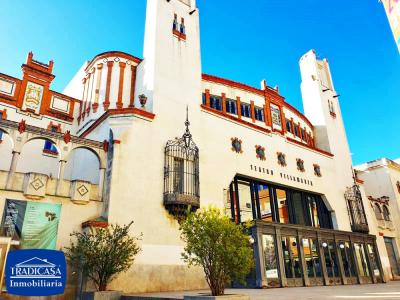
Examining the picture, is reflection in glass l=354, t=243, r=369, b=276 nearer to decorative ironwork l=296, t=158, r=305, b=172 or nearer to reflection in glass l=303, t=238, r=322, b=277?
reflection in glass l=303, t=238, r=322, b=277

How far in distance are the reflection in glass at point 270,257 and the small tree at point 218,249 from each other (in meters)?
8.26

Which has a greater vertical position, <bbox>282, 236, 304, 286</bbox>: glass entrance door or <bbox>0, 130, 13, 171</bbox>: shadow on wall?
<bbox>0, 130, 13, 171</bbox>: shadow on wall

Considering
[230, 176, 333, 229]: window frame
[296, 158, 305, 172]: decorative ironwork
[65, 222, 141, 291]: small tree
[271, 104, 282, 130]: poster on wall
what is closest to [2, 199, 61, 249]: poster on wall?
[65, 222, 141, 291]: small tree

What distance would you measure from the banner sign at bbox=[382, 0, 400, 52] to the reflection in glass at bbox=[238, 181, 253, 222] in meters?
14.8

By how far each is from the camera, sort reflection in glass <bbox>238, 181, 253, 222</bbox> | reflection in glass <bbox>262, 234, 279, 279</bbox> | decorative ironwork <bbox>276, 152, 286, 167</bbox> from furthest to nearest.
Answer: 1. decorative ironwork <bbox>276, 152, 286, 167</bbox>
2. reflection in glass <bbox>238, 181, 253, 222</bbox>
3. reflection in glass <bbox>262, 234, 279, 279</bbox>

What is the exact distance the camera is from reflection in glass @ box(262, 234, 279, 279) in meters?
17.5

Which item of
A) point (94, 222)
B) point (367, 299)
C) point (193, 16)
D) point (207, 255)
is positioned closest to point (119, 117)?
point (94, 222)

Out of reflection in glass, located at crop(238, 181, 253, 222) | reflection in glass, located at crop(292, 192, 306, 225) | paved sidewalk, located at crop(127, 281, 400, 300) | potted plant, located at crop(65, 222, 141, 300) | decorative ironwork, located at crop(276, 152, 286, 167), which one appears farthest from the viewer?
reflection in glass, located at crop(292, 192, 306, 225)

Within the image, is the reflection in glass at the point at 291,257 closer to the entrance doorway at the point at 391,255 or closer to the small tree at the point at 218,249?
the small tree at the point at 218,249

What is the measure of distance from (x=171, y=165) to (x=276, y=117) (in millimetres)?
14430

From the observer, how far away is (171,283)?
16.2 metres

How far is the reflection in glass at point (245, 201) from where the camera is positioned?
2262 cm

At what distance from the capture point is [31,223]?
13750mm

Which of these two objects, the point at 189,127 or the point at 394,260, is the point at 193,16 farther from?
the point at 394,260
